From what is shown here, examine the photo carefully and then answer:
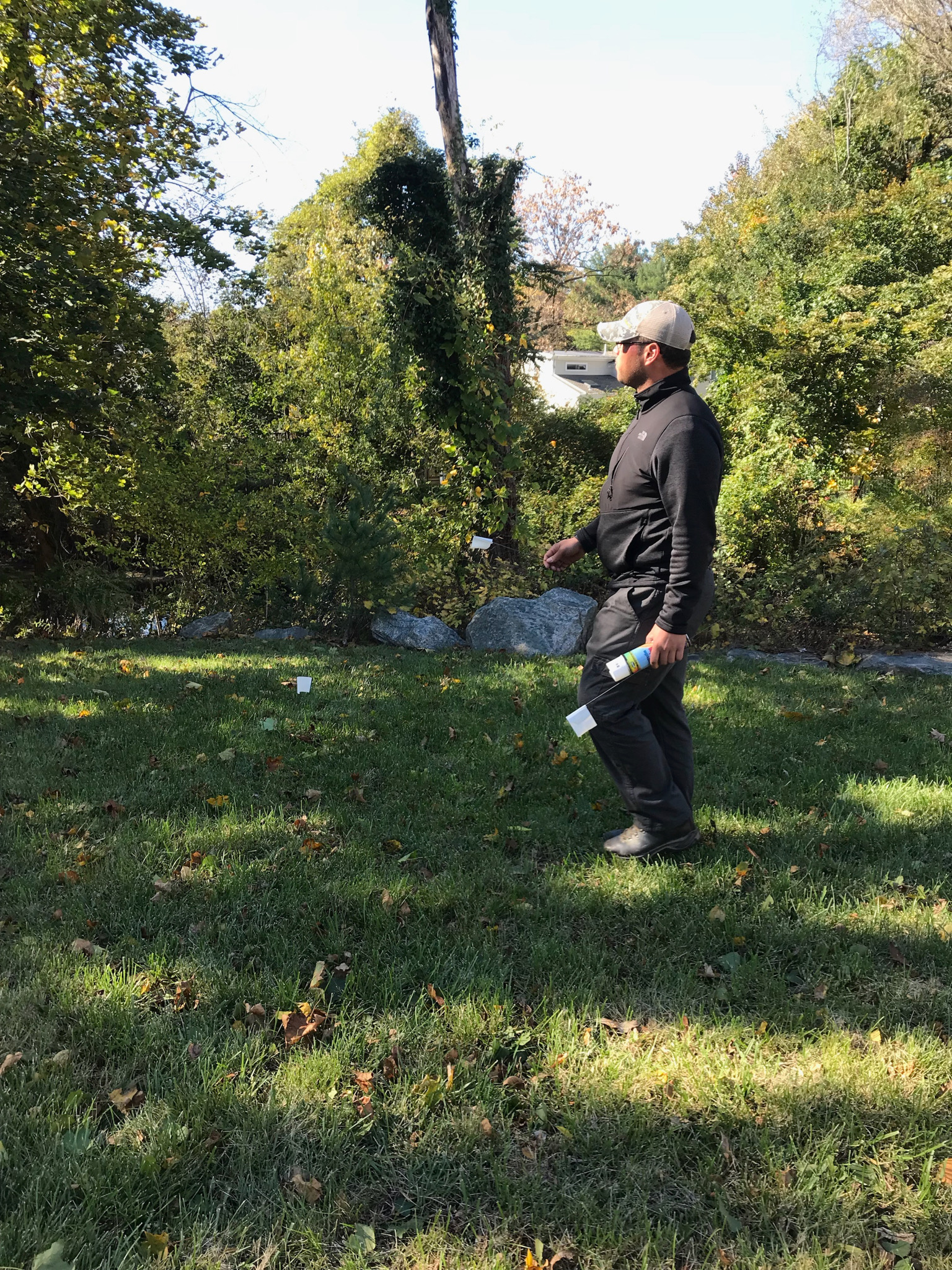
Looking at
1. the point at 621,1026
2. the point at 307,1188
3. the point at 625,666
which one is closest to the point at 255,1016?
the point at 307,1188

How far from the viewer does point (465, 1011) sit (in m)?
2.40

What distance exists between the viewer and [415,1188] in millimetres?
1861

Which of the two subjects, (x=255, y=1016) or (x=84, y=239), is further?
(x=84, y=239)

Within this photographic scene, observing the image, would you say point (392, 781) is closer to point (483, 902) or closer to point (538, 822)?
point (538, 822)

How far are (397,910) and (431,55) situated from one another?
35.4ft

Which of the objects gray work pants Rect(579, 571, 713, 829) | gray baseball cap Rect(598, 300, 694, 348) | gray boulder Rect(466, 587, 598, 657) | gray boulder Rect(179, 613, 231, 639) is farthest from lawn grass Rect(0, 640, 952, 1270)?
gray boulder Rect(179, 613, 231, 639)

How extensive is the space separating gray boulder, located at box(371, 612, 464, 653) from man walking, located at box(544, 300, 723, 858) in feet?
16.6

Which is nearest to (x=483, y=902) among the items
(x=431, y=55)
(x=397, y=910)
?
(x=397, y=910)

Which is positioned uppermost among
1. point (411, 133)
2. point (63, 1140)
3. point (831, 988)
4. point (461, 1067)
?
point (411, 133)

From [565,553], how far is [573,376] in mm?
40030

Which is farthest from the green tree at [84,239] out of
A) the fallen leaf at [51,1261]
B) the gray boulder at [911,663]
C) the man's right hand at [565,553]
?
the gray boulder at [911,663]

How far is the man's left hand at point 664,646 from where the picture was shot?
9.63 feet

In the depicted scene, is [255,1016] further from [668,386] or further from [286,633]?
[286,633]

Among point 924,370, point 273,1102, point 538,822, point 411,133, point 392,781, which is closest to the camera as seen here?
point 273,1102
